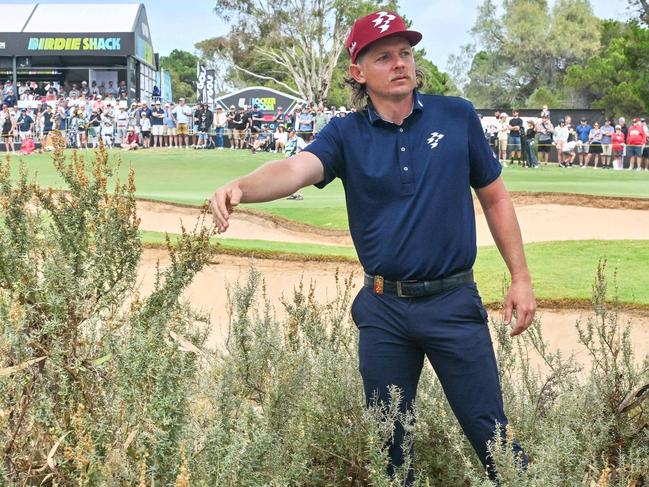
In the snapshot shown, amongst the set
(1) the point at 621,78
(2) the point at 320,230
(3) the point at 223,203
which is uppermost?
(1) the point at 621,78

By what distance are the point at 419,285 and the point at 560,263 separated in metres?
8.15

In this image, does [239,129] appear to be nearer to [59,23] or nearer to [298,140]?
[298,140]

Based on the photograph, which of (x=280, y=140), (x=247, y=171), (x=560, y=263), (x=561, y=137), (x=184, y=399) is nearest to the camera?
(x=184, y=399)

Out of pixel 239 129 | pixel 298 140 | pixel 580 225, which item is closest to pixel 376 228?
pixel 580 225


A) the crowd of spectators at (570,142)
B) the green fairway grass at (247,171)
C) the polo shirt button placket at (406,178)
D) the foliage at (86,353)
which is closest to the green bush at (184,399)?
the foliage at (86,353)

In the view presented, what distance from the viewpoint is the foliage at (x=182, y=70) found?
121887 millimetres

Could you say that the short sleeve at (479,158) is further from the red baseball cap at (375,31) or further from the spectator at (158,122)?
the spectator at (158,122)

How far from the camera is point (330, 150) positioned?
4.01 meters

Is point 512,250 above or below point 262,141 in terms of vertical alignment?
above

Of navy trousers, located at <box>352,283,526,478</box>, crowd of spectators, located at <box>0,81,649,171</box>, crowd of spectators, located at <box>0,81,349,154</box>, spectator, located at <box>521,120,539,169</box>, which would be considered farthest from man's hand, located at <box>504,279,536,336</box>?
crowd of spectators, located at <box>0,81,349,154</box>

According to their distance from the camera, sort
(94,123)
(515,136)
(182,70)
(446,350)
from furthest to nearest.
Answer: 1. (182,70)
2. (94,123)
3. (515,136)
4. (446,350)

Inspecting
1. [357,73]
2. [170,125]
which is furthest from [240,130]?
[357,73]

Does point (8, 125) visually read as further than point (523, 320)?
Yes

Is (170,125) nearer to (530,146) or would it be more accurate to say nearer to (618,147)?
(530,146)
